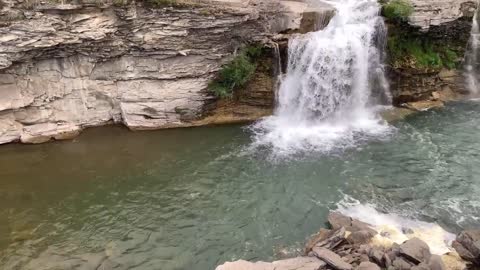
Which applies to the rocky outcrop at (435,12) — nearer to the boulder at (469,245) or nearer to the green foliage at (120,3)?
the boulder at (469,245)

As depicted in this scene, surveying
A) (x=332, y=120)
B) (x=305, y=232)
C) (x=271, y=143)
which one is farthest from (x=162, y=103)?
(x=305, y=232)

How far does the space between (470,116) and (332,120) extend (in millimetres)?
5361

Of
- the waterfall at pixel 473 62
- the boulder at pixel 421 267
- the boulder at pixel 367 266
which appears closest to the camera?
the boulder at pixel 421 267

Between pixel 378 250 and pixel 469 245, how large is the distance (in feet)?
6.87

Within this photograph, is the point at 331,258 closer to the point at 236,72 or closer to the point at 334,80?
the point at 236,72

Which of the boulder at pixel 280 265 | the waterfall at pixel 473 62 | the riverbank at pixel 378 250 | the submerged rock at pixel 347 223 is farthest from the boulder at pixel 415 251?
the waterfall at pixel 473 62

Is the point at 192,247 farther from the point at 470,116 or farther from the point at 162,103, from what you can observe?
the point at 470,116

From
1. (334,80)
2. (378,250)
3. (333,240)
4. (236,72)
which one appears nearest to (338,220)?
(333,240)

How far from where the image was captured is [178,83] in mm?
16984

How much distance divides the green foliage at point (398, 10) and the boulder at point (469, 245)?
9230mm

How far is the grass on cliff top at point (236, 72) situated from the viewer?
16.9 meters

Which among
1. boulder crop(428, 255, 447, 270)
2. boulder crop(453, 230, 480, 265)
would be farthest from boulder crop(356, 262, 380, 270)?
boulder crop(453, 230, 480, 265)

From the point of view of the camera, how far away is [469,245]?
1078 centimetres

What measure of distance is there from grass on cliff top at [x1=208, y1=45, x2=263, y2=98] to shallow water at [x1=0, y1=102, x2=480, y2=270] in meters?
1.48
